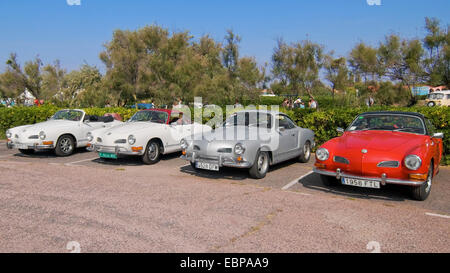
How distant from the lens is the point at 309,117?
39.5 feet

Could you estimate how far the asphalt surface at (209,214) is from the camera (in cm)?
418

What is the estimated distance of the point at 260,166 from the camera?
7.97 meters

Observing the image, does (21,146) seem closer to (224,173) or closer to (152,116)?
(152,116)

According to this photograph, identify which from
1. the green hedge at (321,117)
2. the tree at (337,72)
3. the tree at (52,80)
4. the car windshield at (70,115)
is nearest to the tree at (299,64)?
the tree at (337,72)

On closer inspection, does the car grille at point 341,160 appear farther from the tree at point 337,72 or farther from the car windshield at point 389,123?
the tree at point 337,72

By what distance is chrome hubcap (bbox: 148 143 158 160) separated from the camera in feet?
32.0

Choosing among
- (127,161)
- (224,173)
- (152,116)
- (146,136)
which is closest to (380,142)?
(224,173)

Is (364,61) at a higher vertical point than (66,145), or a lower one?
higher

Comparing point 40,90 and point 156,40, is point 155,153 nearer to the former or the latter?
point 156,40

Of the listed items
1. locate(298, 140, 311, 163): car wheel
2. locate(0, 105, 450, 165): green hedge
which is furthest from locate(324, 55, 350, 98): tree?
locate(298, 140, 311, 163): car wheel

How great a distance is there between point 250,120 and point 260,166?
4.44 ft

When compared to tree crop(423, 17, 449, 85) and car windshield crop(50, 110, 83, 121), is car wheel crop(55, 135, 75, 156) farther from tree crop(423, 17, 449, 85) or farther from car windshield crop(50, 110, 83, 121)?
tree crop(423, 17, 449, 85)
